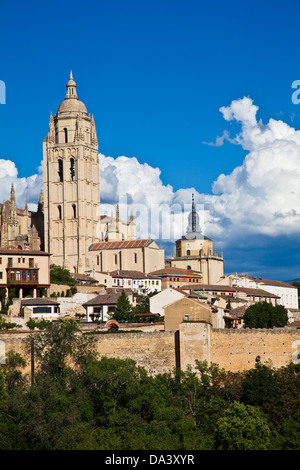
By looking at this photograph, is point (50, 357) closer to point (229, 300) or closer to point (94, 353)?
point (94, 353)

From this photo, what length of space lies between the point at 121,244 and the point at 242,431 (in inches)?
2524

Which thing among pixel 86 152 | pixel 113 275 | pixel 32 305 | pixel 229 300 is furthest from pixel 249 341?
pixel 86 152

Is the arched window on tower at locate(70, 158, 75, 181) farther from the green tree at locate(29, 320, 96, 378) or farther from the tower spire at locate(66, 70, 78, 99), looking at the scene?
the green tree at locate(29, 320, 96, 378)

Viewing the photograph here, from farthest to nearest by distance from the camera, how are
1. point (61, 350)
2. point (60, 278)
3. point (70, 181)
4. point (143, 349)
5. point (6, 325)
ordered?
point (70, 181) → point (60, 278) → point (6, 325) → point (143, 349) → point (61, 350)

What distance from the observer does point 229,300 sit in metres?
78.6

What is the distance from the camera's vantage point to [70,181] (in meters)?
110

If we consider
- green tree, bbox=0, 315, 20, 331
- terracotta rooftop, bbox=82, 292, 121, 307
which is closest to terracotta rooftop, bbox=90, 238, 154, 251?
terracotta rooftop, bbox=82, 292, 121, 307

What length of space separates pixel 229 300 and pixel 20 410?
→ 39.5 metres

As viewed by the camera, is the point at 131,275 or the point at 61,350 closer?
the point at 61,350

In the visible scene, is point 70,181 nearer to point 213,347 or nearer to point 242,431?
point 213,347

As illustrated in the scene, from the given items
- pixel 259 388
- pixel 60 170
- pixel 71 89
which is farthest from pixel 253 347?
pixel 71 89

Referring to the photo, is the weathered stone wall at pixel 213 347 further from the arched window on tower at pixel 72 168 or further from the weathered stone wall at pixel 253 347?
the arched window on tower at pixel 72 168

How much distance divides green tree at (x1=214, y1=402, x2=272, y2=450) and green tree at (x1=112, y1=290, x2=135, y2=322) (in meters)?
20.6

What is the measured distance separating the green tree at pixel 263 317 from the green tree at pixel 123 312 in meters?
8.29
